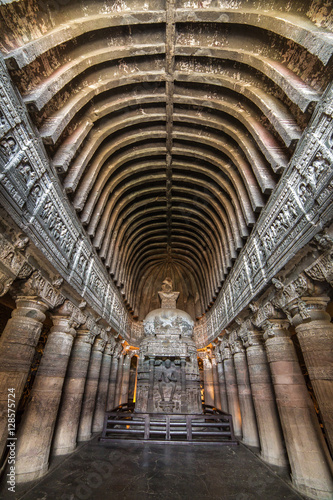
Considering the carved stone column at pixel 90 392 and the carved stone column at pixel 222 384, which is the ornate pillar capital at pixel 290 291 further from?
the carved stone column at pixel 222 384

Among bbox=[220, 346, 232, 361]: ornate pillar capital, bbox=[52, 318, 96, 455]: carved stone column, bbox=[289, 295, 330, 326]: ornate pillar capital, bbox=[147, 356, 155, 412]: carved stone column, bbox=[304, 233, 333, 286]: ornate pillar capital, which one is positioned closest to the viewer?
bbox=[304, 233, 333, 286]: ornate pillar capital

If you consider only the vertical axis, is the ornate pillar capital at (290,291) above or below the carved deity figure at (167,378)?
above

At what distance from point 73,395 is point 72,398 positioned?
3.4 inches

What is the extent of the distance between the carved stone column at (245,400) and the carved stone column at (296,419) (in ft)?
10.5

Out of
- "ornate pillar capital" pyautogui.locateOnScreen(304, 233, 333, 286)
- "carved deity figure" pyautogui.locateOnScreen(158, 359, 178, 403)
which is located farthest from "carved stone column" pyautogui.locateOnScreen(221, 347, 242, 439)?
"ornate pillar capital" pyautogui.locateOnScreen(304, 233, 333, 286)

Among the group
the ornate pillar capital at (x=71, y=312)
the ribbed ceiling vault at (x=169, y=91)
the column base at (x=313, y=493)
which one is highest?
the ribbed ceiling vault at (x=169, y=91)

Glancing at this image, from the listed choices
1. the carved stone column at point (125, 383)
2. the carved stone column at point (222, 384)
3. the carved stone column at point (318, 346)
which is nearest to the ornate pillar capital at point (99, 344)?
the carved stone column at point (125, 383)

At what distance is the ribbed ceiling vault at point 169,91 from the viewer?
210 inches

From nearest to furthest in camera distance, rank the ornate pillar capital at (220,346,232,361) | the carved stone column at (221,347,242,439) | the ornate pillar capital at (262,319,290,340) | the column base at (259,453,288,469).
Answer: the column base at (259,453,288,469) < the ornate pillar capital at (262,319,290,340) < the carved stone column at (221,347,242,439) < the ornate pillar capital at (220,346,232,361)

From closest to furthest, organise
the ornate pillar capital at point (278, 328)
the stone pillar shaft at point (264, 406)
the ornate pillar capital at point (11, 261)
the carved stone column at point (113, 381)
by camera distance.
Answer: the ornate pillar capital at point (11, 261), the stone pillar shaft at point (264, 406), the ornate pillar capital at point (278, 328), the carved stone column at point (113, 381)

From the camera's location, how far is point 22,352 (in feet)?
16.4

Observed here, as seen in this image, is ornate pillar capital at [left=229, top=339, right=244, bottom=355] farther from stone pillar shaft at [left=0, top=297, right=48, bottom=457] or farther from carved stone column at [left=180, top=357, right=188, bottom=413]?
stone pillar shaft at [left=0, top=297, right=48, bottom=457]

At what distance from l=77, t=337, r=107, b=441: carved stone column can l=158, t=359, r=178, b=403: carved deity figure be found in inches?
119

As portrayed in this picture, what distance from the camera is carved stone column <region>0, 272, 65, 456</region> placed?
4613 millimetres
